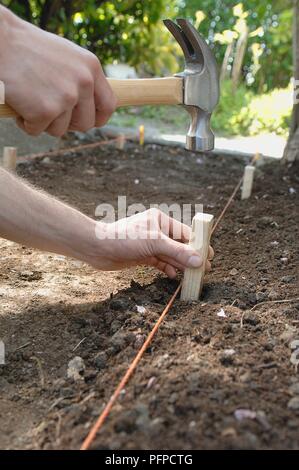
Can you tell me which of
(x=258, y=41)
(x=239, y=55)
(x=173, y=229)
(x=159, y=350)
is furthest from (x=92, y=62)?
(x=258, y=41)

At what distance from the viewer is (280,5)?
3752 mm

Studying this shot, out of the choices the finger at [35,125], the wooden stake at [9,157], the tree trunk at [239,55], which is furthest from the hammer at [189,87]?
the tree trunk at [239,55]

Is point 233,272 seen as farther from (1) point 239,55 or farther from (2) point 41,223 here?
(1) point 239,55

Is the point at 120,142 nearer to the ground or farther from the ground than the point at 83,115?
nearer to the ground

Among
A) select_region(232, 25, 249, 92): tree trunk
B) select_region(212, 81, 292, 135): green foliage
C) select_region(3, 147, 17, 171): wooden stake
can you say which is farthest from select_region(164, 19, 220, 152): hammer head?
select_region(232, 25, 249, 92): tree trunk

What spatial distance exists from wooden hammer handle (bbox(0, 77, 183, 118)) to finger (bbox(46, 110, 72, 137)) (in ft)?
1.06

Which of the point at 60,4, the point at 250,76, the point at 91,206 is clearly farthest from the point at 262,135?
the point at 250,76

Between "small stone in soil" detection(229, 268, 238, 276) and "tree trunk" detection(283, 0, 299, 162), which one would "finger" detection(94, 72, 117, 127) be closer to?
"small stone in soil" detection(229, 268, 238, 276)

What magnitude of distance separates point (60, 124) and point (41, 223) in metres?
0.35

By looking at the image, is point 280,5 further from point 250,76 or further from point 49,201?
point 250,76

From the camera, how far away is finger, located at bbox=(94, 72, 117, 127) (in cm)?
184

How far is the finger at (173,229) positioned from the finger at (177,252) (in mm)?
123

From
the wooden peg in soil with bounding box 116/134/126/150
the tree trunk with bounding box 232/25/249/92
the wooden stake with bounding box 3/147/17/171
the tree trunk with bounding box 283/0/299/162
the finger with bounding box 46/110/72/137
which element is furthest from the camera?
the tree trunk with bounding box 232/25/249/92

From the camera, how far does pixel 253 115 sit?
762cm
